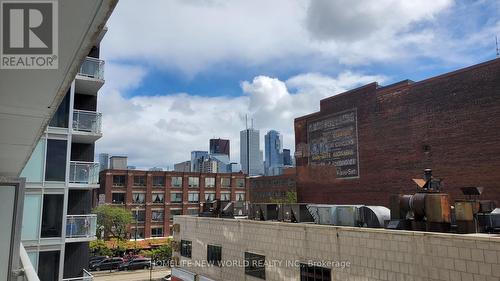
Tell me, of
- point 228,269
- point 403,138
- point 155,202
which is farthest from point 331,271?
point 155,202

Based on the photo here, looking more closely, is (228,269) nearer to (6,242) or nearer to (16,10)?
(6,242)

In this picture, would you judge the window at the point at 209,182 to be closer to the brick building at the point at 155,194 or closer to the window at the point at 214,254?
the brick building at the point at 155,194

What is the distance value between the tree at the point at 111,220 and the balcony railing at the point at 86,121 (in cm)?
4566

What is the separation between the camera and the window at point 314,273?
17047mm

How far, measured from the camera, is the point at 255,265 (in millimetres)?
22219

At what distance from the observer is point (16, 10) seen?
2727 millimetres

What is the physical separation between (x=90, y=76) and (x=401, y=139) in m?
24.6

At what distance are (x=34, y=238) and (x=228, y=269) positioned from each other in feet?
37.6

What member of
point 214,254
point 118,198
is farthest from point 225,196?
point 214,254

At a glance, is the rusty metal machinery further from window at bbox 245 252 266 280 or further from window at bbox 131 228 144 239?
window at bbox 131 228 144 239

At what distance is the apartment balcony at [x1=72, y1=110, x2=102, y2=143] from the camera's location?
67.6 ft

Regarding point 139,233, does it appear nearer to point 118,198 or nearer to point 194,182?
point 118,198

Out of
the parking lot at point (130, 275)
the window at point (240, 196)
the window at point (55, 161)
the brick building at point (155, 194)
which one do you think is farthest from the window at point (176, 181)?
the window at point (55, 161)

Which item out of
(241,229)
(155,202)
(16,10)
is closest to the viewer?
(16,10)
